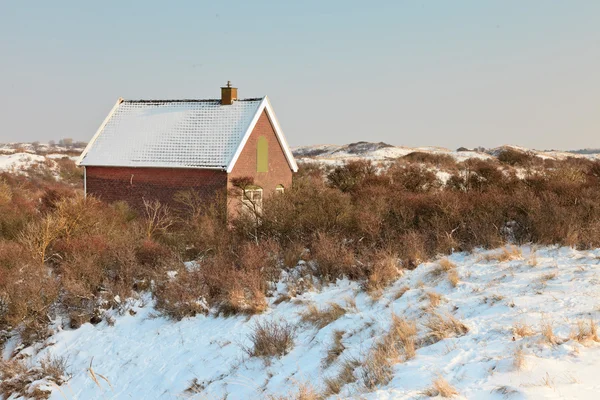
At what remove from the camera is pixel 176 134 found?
21.0 m

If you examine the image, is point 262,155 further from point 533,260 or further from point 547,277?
point 547,277

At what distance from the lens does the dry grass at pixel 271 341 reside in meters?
7.47

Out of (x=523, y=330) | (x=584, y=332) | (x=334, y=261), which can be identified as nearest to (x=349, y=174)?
(x=334, y=261)

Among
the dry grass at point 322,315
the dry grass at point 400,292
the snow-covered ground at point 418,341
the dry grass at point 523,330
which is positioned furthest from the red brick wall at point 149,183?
the dry grass at point 523,330

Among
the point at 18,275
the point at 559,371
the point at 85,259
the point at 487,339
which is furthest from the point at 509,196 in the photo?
the point at 18,275

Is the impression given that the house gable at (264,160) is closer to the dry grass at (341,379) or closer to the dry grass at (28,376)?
the dry grass at (28,376)

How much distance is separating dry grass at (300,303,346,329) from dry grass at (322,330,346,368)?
618 mm

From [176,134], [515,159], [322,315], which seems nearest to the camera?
[322,315]

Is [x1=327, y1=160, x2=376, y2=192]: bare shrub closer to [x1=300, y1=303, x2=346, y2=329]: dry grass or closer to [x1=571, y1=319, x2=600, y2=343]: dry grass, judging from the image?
[x1=300, y1=303, x2=346, y2=329]: dry grass

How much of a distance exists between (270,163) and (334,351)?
50.5 ft

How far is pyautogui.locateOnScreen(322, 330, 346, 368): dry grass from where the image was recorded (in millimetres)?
6812

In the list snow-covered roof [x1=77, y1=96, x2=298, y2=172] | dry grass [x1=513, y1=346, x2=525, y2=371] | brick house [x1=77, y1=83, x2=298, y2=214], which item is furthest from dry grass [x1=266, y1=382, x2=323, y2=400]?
snow-covered roof [x1=77, y1=96, x2=298, y2=172]

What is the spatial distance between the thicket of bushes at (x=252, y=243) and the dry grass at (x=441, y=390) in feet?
12.8

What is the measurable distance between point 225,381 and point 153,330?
2.79m
